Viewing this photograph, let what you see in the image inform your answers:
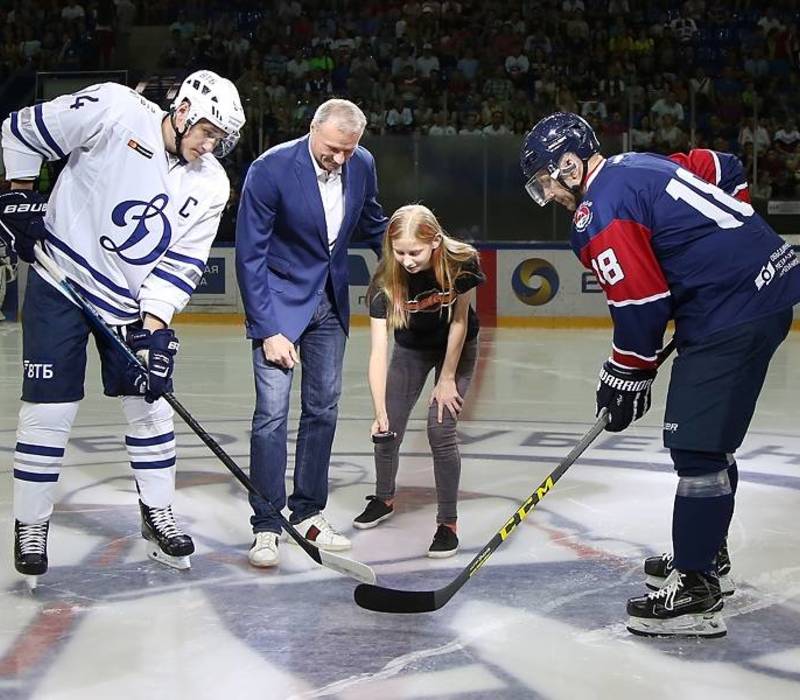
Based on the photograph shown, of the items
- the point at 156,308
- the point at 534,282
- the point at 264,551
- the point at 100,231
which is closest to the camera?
the point at 100,231

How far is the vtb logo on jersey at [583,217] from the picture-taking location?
9.79ft

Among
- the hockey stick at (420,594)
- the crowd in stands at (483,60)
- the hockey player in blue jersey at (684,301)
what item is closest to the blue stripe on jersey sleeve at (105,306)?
the hockey stick at (420,594)

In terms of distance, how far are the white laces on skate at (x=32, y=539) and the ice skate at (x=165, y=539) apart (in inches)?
12.9

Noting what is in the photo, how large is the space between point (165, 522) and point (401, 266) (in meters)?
0.99

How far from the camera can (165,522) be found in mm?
3783

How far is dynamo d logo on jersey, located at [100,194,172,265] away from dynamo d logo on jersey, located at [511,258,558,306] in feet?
25.5

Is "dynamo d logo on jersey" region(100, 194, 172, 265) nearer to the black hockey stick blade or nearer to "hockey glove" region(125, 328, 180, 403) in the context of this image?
"hockey glove" region(125, 328, 180, 403)

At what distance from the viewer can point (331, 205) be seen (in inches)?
154

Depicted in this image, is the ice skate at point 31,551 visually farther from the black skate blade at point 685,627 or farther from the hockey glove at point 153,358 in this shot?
the black skate blade at point 685,627

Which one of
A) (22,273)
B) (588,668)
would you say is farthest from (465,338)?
(22,273)

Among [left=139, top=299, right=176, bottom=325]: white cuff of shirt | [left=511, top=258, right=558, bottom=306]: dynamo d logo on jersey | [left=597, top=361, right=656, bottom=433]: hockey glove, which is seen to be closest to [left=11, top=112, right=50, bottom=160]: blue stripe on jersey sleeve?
[left=139, top=299, right=176, bottom=325]: white cuff of shirt

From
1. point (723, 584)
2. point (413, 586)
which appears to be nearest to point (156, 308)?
point (413, 586)

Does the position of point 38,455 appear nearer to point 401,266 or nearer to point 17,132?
point 17,132

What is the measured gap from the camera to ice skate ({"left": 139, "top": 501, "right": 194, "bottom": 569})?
3711 millimetres
